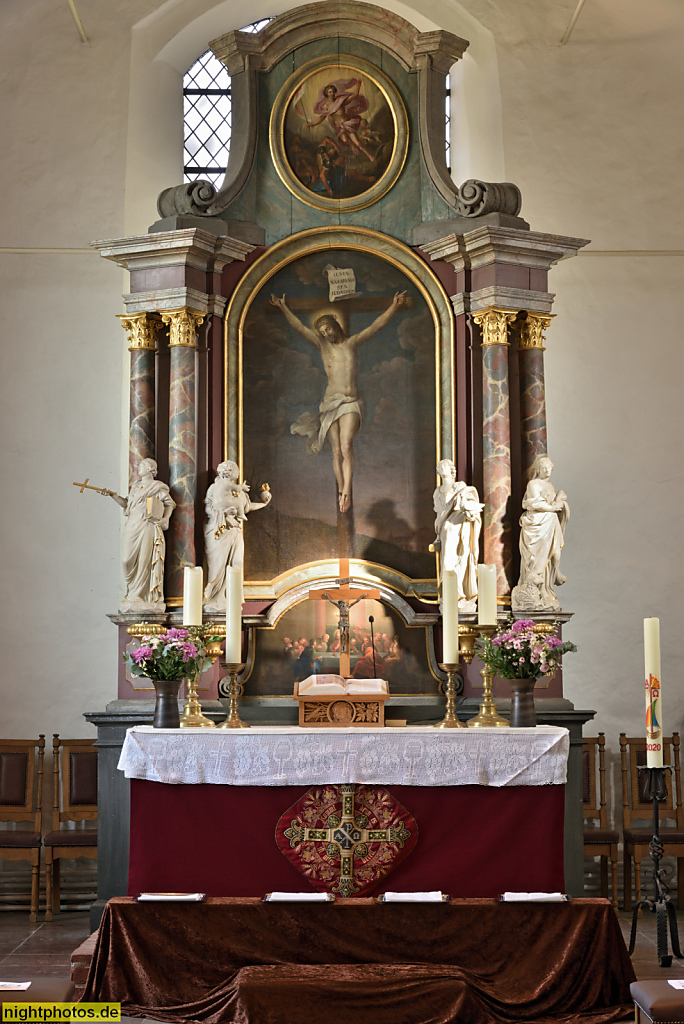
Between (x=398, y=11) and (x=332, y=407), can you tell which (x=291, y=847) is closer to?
(x=332, y=407)

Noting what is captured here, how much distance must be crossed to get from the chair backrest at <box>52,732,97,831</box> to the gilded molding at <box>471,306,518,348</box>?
438 centimetres

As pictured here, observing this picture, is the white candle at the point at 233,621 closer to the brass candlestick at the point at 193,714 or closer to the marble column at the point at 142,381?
the brass candlestick at the point at 193,714

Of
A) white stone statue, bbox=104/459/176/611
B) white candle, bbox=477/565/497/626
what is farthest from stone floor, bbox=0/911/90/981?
white candle, bbox=477/565/497/626

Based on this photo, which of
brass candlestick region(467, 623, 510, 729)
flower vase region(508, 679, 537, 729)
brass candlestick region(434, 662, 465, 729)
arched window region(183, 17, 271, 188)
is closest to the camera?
brass candlestick region(434, 662, 465, 729)

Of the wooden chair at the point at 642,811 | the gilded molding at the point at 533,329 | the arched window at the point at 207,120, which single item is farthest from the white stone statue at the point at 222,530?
the arched window at the point at 207,120

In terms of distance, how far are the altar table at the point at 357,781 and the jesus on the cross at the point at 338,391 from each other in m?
2.80

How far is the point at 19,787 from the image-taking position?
875 cm

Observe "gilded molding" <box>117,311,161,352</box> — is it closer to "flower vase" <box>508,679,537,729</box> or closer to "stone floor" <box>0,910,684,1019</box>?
"flower vase" <box>508,679,537,729</box>

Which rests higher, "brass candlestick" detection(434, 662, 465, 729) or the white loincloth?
the white loincloth

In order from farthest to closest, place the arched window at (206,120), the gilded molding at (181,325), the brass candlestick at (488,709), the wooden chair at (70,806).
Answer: the arched window at (206,120), the gilded molding at (181,325), the wooden chair at (70,806), the brass candlestick at (488,709)

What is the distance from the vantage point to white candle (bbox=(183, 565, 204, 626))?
702 centimetres

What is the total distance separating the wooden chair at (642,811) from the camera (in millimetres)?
8492

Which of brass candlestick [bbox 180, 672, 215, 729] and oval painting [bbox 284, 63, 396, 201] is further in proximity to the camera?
oval painting [bbox 284, 63, 396, 201]

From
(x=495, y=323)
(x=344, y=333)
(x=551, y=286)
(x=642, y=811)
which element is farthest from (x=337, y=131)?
(x=642, y=811)
